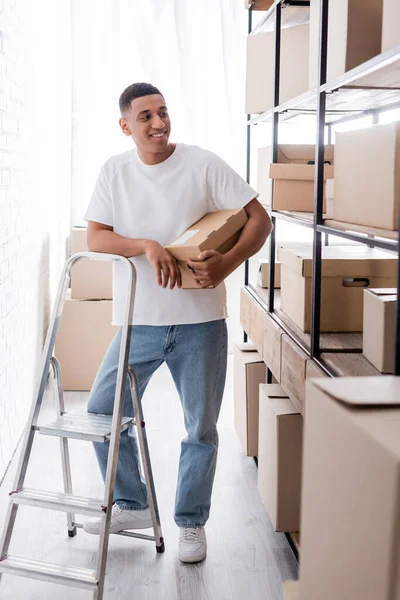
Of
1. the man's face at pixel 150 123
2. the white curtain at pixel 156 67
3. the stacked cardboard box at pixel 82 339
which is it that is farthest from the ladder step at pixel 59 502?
the white curtain at pixel 156 67

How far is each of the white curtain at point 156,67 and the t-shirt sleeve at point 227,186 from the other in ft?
10.2

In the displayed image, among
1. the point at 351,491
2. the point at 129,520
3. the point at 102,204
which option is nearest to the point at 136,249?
the point at 102,204

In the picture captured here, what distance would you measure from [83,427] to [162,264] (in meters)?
0.53

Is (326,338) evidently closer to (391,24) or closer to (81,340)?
(391,24)

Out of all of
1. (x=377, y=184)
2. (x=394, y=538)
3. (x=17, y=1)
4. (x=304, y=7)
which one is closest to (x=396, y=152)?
(x=377, y=184)

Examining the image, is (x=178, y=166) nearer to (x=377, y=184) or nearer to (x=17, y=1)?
(x=377, y=184)

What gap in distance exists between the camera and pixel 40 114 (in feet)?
13.9

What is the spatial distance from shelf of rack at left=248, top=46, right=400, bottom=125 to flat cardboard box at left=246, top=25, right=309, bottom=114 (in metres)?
0.09

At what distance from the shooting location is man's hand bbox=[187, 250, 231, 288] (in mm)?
2258

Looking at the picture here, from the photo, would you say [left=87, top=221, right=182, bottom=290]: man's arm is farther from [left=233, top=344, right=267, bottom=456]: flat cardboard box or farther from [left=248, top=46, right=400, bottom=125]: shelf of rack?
[left=233, top=344, right=267, bottom=456]: flat cardboard box

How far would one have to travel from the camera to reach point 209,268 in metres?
2.28

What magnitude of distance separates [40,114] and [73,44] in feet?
4.81

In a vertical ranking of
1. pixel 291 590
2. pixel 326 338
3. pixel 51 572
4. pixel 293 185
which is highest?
pixel 293 185

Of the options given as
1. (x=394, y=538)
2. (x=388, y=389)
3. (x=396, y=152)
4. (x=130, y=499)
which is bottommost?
(x=130, y=499)
